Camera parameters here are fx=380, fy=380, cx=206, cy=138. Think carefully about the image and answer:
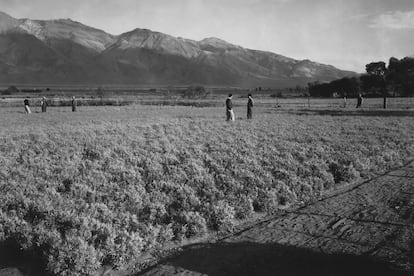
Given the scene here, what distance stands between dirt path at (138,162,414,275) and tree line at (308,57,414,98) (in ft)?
139

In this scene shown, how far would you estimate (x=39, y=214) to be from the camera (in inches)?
327

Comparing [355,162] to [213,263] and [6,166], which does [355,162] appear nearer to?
[213,263]

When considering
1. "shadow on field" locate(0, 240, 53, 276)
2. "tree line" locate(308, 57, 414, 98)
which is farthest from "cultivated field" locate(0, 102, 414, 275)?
"tree line" locate(308, 57, 414, 98)

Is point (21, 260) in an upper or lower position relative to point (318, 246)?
lower

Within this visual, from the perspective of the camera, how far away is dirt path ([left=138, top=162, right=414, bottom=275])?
607 cm

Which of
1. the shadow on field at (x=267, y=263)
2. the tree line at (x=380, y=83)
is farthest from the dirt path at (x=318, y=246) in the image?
the tree line at (x=380, y=83)

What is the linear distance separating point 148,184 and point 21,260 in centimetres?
445

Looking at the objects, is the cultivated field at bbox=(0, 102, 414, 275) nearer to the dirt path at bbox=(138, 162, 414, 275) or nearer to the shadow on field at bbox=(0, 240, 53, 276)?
the shadow on field at bbox=(0, 240, 53, 276)

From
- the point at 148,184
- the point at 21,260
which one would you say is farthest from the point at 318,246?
the point at 148,184

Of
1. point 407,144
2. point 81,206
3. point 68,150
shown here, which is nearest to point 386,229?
point 81,206

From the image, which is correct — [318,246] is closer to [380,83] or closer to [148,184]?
[148,184]

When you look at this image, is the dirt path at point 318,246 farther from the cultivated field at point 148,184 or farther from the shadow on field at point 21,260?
the shadow on field at point 21,260

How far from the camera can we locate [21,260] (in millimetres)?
6637

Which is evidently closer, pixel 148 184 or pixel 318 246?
pixel 318 246
